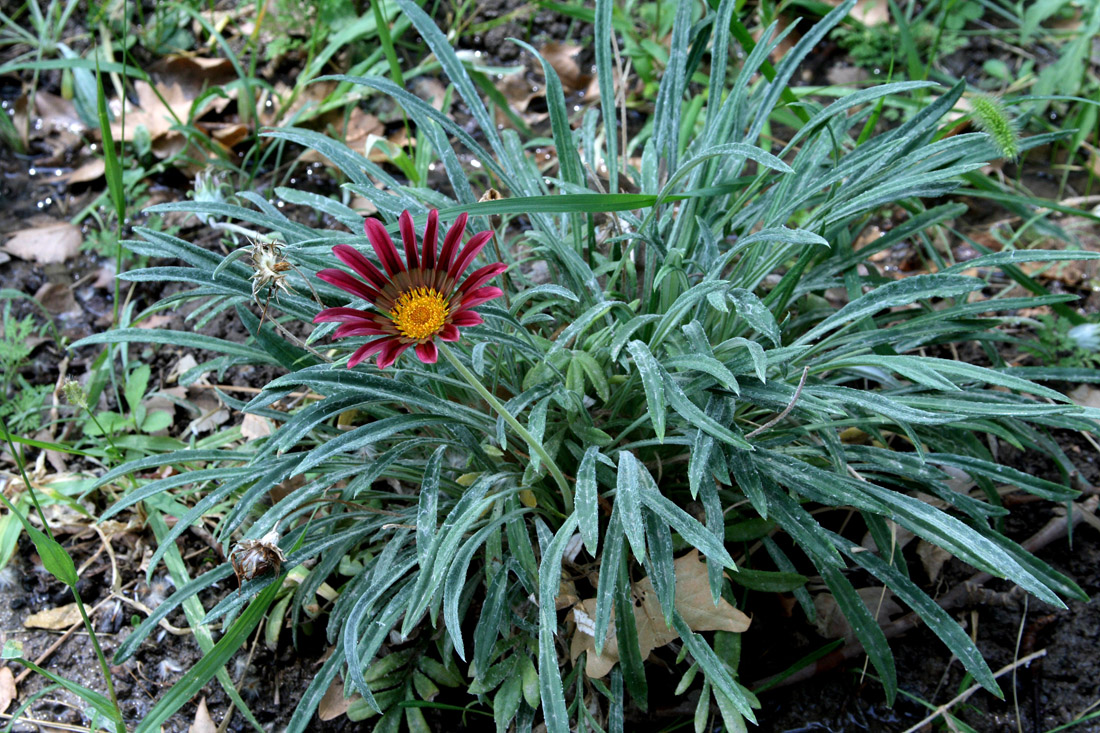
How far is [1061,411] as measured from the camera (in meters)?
1.30

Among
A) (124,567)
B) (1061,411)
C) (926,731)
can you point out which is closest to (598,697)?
(926,731)

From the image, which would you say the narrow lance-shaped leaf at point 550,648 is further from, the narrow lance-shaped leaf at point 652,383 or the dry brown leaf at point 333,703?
the dry brown leaf at point 333,703

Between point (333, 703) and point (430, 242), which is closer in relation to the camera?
point (430, 242)

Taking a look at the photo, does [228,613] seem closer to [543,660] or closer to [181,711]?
[181,711]

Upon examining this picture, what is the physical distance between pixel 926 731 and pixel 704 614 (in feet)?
1.75

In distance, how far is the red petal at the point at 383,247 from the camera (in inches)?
48.2

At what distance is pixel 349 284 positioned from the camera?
1.20m

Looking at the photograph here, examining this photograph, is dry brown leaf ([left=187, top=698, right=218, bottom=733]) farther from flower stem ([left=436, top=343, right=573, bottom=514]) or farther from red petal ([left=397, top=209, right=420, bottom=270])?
red petal ([left=397, top=209, right=420, bottom=270])

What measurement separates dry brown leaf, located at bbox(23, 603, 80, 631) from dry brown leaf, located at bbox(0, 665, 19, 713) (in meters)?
0.10

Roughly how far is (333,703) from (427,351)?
0.88 meters

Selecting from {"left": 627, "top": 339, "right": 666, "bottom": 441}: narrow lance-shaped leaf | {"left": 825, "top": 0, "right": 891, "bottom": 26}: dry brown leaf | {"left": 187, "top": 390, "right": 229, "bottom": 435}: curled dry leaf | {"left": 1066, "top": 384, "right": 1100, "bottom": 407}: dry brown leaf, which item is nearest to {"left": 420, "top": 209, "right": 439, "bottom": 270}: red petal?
{"left": 627, "top": 339, "right": 666, "bottom": 441}: narrow lance-shaped leaf

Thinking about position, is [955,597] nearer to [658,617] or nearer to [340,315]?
[658,617]

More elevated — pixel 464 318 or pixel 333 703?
pixel 464 318

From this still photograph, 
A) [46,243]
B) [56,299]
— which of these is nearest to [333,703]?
[56,299]
